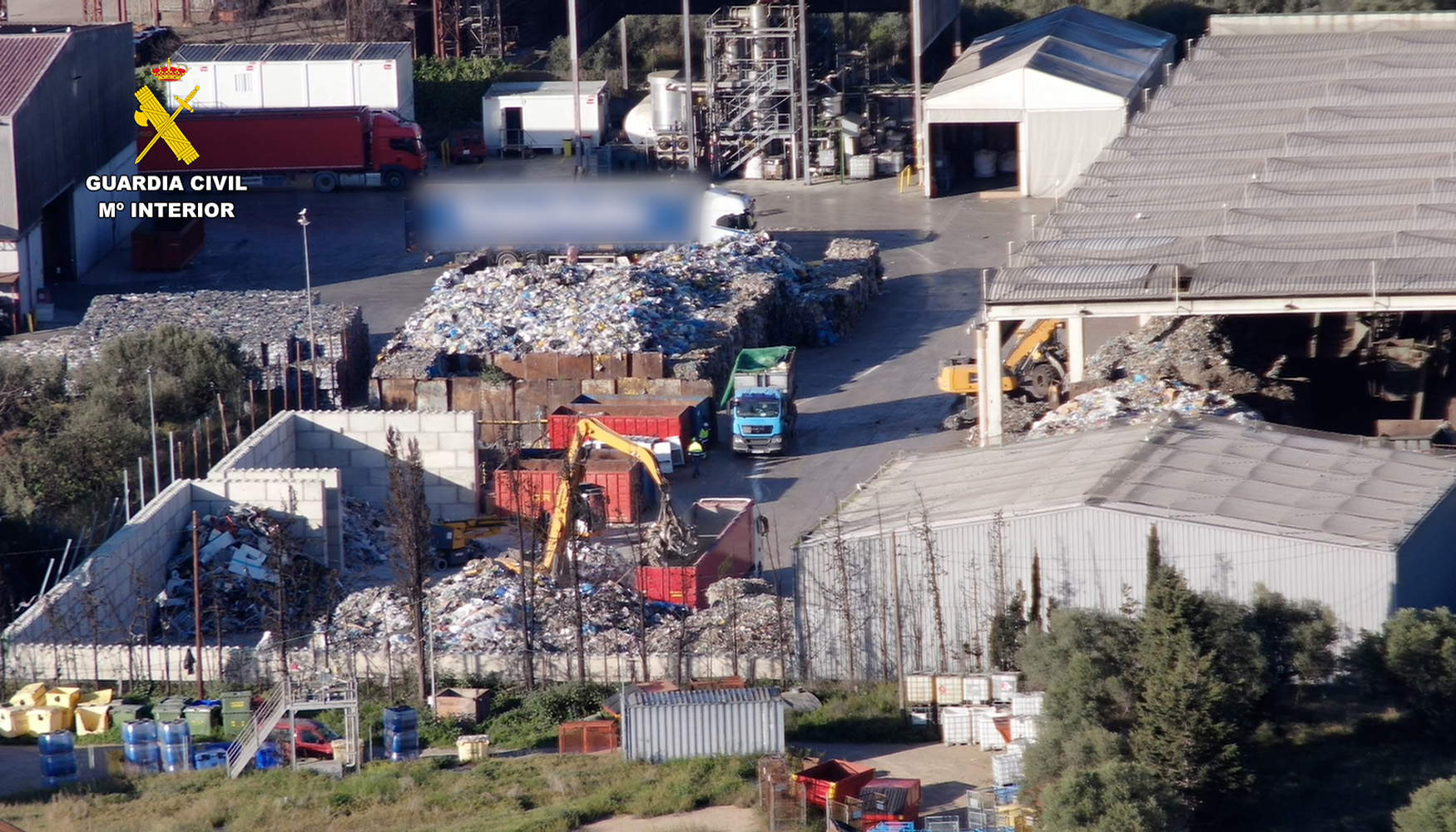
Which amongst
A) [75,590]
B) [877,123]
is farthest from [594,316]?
[877,123]

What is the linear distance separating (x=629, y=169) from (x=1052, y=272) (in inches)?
778

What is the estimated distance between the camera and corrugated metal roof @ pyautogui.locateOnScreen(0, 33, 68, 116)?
35438 mm

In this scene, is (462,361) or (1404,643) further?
(462,361)

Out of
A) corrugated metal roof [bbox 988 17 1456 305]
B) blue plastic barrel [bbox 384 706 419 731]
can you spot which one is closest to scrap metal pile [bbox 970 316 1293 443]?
corrugated metal roof [bbox 988 17 1456 305]

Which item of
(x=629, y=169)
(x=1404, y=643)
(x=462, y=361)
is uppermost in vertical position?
(x=629, y=169)

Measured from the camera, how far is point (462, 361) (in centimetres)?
2841

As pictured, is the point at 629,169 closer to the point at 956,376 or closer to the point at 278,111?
the point at 278,111

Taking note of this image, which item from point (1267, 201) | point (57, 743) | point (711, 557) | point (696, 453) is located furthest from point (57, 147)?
point (57, 743)

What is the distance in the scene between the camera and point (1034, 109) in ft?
133

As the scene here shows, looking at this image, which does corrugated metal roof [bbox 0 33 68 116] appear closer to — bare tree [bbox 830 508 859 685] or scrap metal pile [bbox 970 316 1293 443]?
scrap metal pile [bbox 970 316 1293 443]

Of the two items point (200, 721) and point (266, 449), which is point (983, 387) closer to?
point (266, 449)

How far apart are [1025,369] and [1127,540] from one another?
9953 millimetres

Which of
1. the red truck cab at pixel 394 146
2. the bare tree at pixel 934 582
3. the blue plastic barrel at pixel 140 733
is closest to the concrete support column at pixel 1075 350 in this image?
the bare tree at pixel 934 582

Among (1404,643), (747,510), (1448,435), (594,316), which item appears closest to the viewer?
(1404,643)
